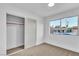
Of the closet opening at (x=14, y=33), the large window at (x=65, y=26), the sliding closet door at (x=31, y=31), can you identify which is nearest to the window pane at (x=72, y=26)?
the large window at (x=65, y=26)

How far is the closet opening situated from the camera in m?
0.84

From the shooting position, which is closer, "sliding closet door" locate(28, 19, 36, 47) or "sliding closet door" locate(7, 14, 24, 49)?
"sliding closet door" locate(7, 14, 24, 49)

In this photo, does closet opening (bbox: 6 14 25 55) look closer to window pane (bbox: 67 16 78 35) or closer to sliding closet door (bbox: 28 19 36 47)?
sliding closet door (bbox: 28 19 36 47)

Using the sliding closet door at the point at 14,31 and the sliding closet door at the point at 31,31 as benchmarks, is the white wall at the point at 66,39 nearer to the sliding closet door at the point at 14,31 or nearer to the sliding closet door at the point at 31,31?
the sliding closet door at the point at 31,31

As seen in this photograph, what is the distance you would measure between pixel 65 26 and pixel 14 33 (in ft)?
2.44

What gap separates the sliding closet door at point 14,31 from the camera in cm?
85

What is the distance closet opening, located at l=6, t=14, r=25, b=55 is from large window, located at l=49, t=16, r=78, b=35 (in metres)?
0.49

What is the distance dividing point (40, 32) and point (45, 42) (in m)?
0.20

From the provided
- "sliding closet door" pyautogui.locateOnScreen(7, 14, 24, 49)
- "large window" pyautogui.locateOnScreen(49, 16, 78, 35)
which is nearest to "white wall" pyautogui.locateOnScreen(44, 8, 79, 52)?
"large window" pyautogui.locateOnScreen(49, 16, 78, 35)

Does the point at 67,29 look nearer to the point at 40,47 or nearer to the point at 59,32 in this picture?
the point at 59,32

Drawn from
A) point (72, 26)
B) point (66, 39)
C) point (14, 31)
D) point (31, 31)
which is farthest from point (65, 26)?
point (14, 31)

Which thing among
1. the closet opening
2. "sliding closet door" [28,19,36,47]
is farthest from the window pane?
the closet opening

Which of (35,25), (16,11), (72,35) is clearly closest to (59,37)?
(72,35)

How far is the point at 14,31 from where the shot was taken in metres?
0.90
